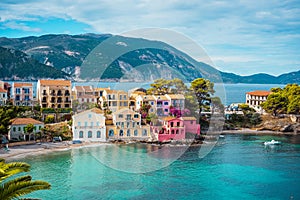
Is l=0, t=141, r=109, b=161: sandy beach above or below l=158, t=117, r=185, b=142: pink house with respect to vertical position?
below

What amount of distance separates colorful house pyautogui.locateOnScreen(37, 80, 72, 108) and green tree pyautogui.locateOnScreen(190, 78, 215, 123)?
11978 mm

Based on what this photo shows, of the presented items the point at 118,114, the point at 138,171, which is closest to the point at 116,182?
the point at 138,171

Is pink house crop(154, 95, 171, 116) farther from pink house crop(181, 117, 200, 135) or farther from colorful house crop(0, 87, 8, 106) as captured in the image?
colorful house crop(0, 87, 8, 106)

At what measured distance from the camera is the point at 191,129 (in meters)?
26.7

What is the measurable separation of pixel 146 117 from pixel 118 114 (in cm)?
301

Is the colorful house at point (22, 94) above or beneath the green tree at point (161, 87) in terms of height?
beneath

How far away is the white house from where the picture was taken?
24.2 metres

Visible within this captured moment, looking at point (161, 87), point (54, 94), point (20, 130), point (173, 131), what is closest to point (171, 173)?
point (173, 131)

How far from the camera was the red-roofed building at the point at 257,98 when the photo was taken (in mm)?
39094

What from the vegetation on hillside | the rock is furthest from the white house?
the vegetation on hillside

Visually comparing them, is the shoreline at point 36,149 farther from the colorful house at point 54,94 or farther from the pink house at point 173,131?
the colorful house at point 54,94

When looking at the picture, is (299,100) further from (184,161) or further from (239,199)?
(239,199)

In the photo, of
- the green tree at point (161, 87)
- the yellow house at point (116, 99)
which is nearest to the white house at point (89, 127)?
the yellow house at point (116, 99)

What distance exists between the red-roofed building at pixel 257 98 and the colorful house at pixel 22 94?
25.6 meters
